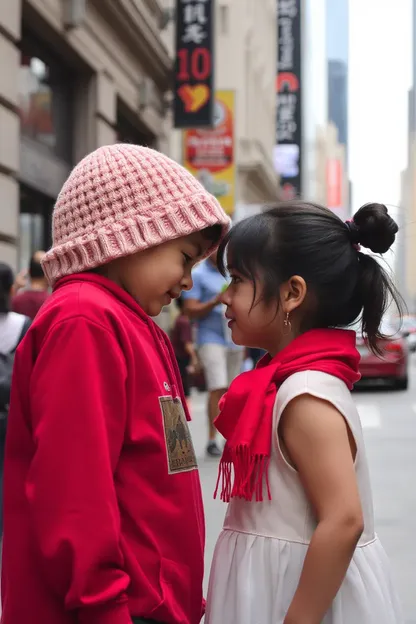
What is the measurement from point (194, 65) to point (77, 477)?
55.7ft

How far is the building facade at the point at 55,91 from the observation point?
9898 millimetres

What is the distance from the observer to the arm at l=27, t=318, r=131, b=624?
5.52 feet

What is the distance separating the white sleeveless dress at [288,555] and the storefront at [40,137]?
9.23 meters

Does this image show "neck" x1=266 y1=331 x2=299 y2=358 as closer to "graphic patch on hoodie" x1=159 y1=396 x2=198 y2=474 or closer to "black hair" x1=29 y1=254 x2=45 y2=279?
"graphic patch on hoodie" x1=159 y1=396 x2=198 y2=474

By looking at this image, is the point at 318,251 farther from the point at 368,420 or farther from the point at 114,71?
the point at 114,71

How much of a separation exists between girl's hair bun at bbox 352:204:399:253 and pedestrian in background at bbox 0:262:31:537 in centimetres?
274

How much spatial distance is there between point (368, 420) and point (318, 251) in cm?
1013

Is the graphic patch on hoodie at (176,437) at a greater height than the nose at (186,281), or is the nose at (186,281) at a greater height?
the nose at (186,281)

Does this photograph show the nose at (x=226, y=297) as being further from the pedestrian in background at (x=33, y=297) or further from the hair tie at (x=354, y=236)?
the pedestrian in background at (x=33, y=297)

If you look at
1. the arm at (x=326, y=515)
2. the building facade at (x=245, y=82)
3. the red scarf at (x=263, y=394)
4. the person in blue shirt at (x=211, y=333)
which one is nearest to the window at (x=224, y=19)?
the building facade at (x=245, y=82)

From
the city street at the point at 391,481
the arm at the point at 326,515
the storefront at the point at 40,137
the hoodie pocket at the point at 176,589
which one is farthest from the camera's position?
the storefront at the point at 40,137

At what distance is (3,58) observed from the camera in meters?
9.62

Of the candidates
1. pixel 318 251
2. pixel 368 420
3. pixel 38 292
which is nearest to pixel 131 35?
pixel 368 420

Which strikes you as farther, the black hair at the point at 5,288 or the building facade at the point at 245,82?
the building facade at the point at 245,82
